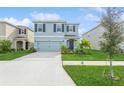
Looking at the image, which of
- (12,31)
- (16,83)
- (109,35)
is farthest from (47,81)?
(12,31)

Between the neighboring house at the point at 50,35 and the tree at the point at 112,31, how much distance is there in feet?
84.4

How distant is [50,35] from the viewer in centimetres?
3631

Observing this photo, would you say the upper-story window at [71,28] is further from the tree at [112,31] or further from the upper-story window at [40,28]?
the tree at [112,31]

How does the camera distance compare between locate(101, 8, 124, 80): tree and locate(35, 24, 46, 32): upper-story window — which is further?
locate(35, 24, 46, 32): upper-story window

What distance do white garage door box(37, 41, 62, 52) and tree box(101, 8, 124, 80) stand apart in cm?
2583

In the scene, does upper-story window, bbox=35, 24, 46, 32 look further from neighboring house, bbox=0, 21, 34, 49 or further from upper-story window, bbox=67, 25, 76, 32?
neighboring house, bbox=0, 21, 34, 49

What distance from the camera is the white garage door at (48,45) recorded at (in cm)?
3631

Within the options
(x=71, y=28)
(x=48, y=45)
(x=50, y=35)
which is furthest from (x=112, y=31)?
(x=71, y=28)

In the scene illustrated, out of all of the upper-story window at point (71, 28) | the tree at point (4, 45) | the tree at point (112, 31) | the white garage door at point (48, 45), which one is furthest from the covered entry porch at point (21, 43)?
the tree at point (112, 31)

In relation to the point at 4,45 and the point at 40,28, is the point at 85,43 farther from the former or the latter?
the point at 4,45

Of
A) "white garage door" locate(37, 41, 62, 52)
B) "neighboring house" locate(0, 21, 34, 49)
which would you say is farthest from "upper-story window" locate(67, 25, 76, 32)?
"neighboring house" locate(0, 21, 34, 49)

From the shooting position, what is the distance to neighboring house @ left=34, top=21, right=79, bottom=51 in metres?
36.2
